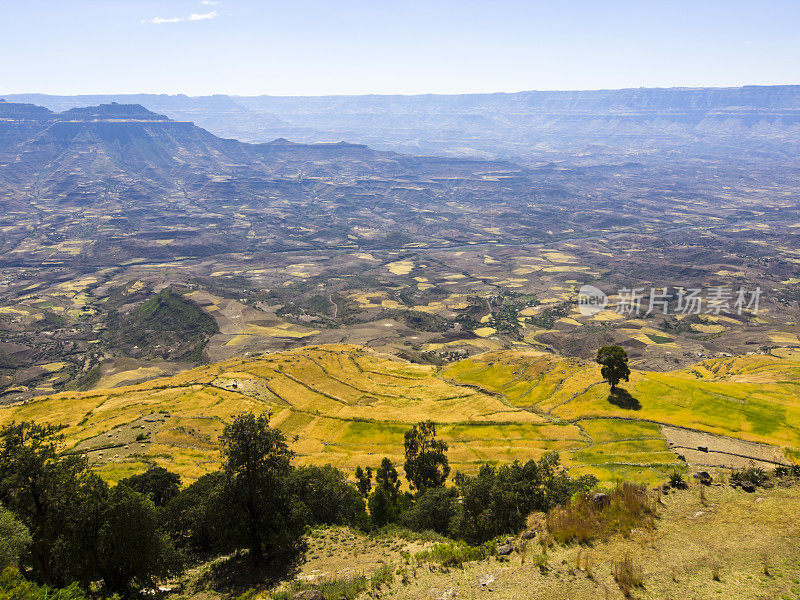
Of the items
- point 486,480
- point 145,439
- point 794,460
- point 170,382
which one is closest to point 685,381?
point 794,460

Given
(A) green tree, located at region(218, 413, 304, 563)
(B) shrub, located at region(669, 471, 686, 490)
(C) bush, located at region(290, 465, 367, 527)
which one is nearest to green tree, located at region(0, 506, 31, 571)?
(A) green tree, located at region(218, 413, 304, 563)

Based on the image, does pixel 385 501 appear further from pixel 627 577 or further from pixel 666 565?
pixel 666 565

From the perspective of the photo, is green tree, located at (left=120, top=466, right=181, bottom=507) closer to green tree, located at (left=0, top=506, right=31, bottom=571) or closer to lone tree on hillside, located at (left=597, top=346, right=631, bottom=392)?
green tree, located at (left=0, top=506, right=31, bottom=571)

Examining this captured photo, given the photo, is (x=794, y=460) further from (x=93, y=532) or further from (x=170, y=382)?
(x=170, y=382)

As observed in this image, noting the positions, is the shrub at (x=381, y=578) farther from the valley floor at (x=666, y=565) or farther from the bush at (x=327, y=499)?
the bush at (x=327, y=499)

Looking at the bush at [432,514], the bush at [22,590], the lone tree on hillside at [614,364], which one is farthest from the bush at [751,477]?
the lone tree on hillside at [614,364]

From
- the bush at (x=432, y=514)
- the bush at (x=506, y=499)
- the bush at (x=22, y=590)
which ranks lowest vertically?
the bush at (x=432, y=514)

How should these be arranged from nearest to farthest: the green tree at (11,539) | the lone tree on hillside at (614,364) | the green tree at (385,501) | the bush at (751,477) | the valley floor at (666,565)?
1. the valley floor at (666,565)
2. the green tree at (11,539)
3. the bush at (751,477)
4. the green tree at (385,501)
5. the lone tree on hillside at (614,364)
